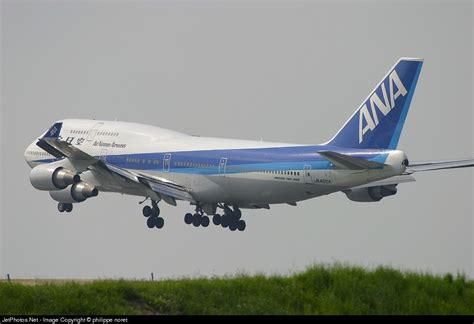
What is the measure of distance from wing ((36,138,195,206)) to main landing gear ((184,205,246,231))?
4.68 ft

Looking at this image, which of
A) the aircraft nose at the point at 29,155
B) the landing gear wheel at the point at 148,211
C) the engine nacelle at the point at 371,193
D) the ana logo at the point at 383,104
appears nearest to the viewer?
the ana logo at the point at 383,104

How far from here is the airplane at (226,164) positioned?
75875 mm

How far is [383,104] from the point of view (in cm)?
7619

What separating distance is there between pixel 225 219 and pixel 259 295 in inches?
1317

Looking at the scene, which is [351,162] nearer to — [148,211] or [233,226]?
[233,226]

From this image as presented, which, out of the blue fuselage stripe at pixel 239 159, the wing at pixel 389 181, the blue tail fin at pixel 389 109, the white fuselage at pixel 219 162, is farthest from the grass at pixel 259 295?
the wing at pixel 389 181

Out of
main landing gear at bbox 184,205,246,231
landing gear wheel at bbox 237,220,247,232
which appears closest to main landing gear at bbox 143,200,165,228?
main landing gear at bbox 184,205,246,231

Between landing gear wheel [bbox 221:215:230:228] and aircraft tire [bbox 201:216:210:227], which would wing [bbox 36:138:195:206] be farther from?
landing gear wheel [bbox 221:215:230:228]

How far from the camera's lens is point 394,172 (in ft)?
239

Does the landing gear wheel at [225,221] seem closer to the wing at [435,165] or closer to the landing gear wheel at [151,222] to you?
the landing gear wheel at [151,222]

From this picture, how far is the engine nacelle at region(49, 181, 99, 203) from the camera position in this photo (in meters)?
86.3

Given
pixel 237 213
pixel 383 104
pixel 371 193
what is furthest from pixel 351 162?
pixel 237 213

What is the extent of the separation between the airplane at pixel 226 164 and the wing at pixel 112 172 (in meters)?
0.06
